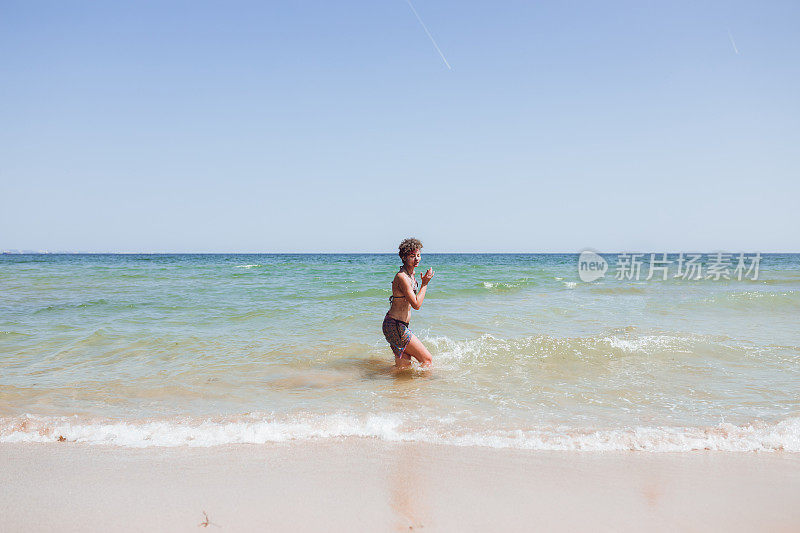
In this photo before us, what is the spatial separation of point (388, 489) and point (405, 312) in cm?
354

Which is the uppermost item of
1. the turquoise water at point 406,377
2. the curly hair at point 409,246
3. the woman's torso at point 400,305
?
the curly hair at point 409,246

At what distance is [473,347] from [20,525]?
5.97 metres

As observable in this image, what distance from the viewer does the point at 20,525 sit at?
8.51ft

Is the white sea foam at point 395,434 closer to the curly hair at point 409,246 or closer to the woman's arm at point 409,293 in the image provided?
the woman's arm at point 409,293

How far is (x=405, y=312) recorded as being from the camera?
6.35 metres

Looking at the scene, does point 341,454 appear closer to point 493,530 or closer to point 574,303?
point 493,530

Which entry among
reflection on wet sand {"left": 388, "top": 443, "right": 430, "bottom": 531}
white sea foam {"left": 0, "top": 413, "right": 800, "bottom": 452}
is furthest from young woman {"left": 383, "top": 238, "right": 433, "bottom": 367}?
reflection on wet sand {"left": 388, "top": 443, "right": 430, "bottom": 531}

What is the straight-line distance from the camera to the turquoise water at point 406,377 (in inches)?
157

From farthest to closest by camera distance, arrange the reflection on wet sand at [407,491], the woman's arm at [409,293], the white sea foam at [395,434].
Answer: the woman's arm at [409,293]
the white sea foam at [395,434]
the reflection on wet sand at [407,491]

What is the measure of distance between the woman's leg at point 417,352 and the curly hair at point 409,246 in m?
1.14

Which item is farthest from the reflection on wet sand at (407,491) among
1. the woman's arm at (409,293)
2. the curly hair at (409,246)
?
the curly hair at (409,246)

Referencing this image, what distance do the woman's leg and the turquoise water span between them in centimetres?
21

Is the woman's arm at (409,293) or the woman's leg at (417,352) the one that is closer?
the woman's arm at (409,293)

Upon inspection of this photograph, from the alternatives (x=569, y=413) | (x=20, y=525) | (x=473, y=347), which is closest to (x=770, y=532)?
(x=569, y=413)
